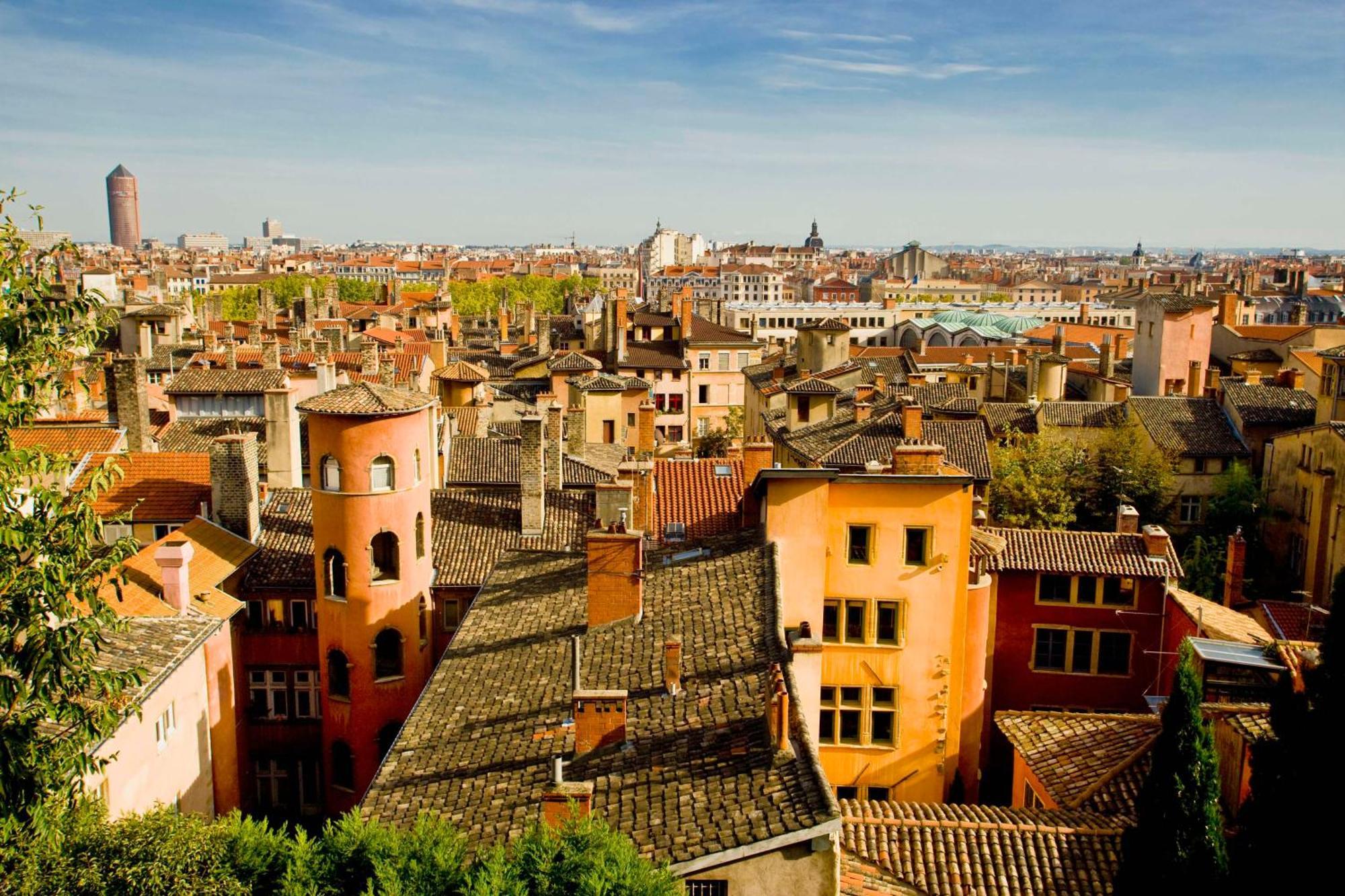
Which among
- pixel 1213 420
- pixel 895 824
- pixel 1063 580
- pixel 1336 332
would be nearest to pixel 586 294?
pixel 1336 332

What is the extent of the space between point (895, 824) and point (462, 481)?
20.8 metres

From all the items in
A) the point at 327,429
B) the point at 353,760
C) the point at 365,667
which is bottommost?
the point at 353,760

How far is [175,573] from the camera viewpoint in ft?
72.2

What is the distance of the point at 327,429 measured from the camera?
2356cm

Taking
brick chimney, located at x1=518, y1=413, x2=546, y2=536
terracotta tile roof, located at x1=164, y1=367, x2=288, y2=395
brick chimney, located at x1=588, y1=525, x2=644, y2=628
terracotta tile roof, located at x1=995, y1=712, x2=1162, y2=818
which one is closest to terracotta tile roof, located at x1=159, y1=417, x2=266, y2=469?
terracotta tile roof, located at x1=164, y1=367, x2=288, y2=395

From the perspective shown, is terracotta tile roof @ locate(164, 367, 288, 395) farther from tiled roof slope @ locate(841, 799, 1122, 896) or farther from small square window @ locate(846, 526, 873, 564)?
tiled roof slope @ locate(841, 799, 1122, 896)

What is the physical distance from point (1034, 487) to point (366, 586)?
84.4 feet

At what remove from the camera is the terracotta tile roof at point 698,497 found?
26578mm

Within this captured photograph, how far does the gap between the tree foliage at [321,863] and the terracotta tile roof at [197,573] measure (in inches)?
367

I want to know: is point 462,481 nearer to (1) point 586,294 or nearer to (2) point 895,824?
(2) point 895,824

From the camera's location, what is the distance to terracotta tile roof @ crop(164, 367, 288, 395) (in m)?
41.8

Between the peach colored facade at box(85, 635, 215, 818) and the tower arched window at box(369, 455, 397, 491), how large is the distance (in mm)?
4356

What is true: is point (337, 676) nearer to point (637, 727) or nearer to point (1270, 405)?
point (637, 727)

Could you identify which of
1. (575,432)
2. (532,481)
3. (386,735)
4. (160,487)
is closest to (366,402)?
(532,481)
